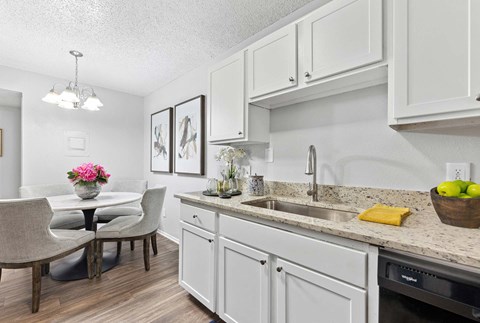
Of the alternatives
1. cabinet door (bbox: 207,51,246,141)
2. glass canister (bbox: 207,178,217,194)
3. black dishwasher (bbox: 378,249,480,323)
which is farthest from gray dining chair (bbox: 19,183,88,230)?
black dishwasher (bbox: 378,249,480,323)

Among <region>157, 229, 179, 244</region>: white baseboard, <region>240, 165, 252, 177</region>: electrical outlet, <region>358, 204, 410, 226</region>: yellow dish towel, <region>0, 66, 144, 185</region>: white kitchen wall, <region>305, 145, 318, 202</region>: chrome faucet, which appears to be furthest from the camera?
<region>157, 229, 179, 244</region>: white baseboard

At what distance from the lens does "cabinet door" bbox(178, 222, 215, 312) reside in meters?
1.57

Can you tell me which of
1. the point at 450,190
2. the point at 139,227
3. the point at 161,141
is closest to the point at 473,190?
the point at 450,190

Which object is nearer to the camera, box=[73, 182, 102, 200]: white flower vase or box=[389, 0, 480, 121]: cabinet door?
box=[389, 0, 480, 121]: cabinet door

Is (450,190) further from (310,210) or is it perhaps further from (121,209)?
(121,209)

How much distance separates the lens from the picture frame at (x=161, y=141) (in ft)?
10.7

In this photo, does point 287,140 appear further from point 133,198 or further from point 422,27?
point 133,198

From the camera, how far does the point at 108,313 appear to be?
168cm

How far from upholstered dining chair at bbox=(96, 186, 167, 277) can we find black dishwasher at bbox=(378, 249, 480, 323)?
1.98 metres

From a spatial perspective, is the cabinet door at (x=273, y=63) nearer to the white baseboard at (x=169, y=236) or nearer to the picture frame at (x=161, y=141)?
the picture frame at (x=161, y=141)

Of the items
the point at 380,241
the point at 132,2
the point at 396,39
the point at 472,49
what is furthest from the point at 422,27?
the point at 132,2

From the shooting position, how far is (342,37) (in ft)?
3.98

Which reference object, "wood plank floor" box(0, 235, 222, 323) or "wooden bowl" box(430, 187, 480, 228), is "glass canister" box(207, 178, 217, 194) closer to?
"wood plank floor" box(0, 235, 222, 323)

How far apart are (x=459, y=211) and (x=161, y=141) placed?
133 inches
